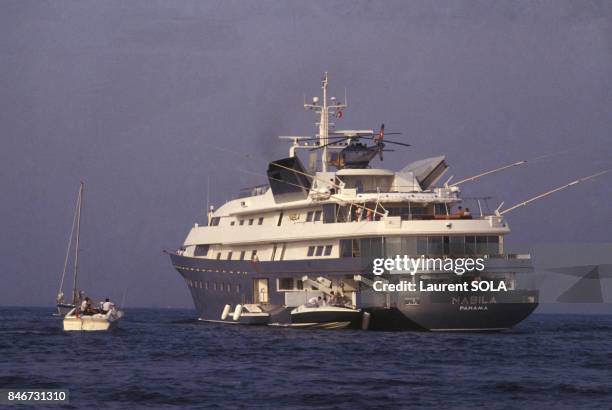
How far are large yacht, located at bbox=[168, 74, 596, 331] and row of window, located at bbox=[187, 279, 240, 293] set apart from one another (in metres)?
0.08

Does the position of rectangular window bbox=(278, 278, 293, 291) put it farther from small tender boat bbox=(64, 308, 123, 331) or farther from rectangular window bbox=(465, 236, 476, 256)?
rectangular window bbox=(465, 236, 476, 256)

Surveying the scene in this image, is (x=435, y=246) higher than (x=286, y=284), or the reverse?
(x=435, y=246)

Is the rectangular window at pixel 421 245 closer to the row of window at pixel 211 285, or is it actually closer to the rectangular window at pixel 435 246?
the rectangular window at pixel 435 246

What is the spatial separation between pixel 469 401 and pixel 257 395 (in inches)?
214

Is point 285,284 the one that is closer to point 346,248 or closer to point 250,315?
point 250,315

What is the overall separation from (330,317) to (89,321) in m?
12.9

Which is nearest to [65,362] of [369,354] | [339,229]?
[369,354]

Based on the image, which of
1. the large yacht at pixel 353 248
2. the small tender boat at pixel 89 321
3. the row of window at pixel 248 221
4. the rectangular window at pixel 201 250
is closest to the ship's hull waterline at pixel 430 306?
the large yacht at pixel 353 248

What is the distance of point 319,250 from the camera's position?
176ft

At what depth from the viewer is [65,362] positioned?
124 ft

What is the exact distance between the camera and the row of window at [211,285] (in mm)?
60737

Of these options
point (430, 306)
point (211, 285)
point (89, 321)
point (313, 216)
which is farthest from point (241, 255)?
point (430, 306)

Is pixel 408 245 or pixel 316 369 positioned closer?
pixel 316 369

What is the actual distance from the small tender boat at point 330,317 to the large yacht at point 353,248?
0.05 metres
